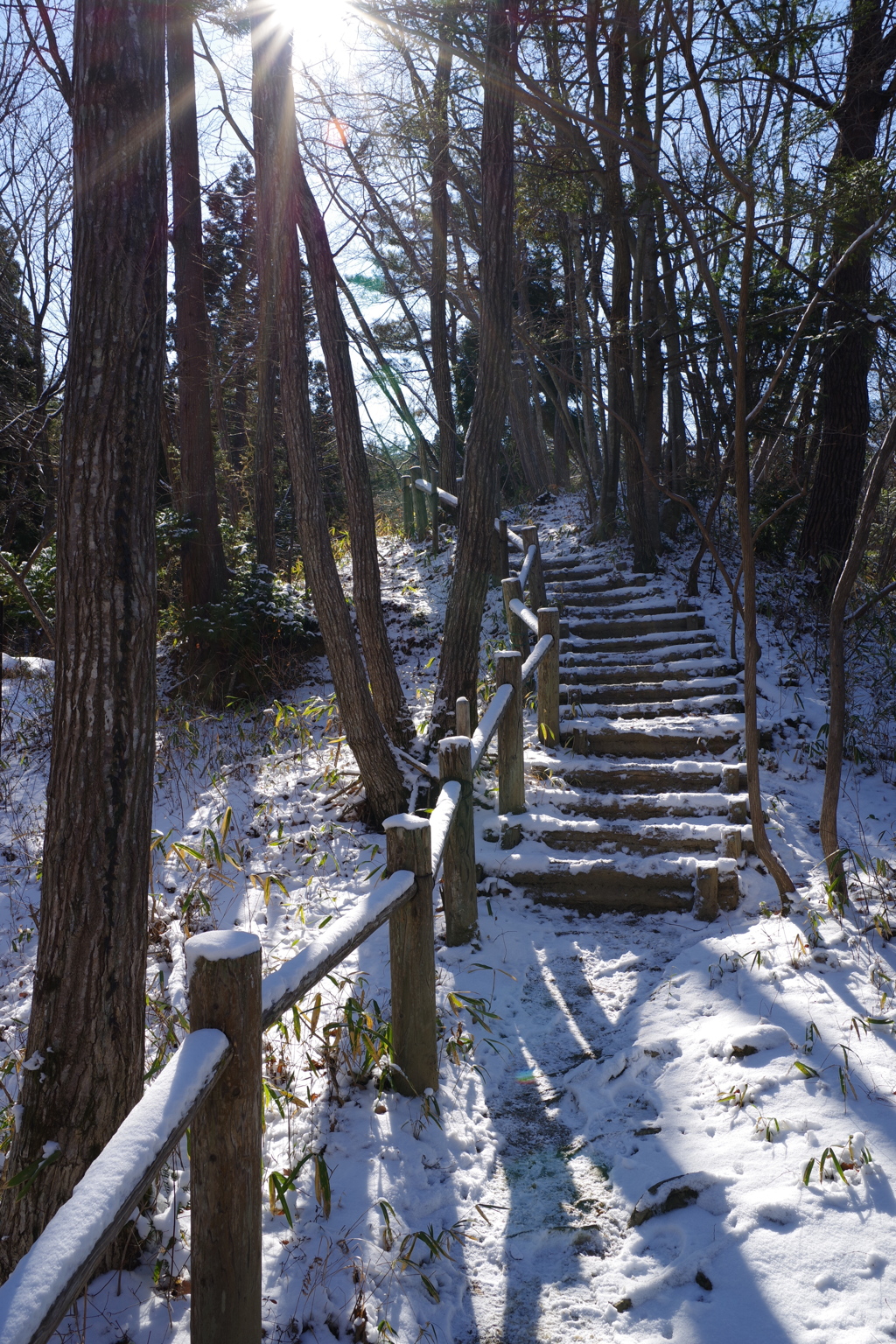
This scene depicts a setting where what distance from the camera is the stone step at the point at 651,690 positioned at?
7227mm

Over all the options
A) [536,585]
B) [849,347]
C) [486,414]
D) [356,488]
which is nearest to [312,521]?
[356,488]

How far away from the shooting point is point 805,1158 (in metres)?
2.61

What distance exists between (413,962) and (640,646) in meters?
5.90

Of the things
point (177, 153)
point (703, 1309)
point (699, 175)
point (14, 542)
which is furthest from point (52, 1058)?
point (699, 175)

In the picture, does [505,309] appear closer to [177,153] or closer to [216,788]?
[216,788]

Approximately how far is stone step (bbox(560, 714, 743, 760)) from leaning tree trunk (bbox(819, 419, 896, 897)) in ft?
6.93

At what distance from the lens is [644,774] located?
6055mm

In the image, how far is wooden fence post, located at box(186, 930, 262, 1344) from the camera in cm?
188

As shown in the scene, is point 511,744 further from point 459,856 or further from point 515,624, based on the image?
point 515,624

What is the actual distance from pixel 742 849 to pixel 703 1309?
316 centimetres

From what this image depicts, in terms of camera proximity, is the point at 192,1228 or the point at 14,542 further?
the point at 14,542

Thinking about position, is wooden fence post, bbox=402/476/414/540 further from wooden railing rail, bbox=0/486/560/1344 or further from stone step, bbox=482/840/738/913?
wooden railing rail, bbox=0/486/560/1344

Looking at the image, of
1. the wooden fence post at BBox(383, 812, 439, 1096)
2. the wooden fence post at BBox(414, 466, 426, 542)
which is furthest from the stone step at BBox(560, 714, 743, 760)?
the wooden fence post at BBox(414, 466, 426, 542)

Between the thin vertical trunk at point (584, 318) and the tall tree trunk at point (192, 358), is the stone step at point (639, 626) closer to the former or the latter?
the tall tree trunk at point (192, 358)
